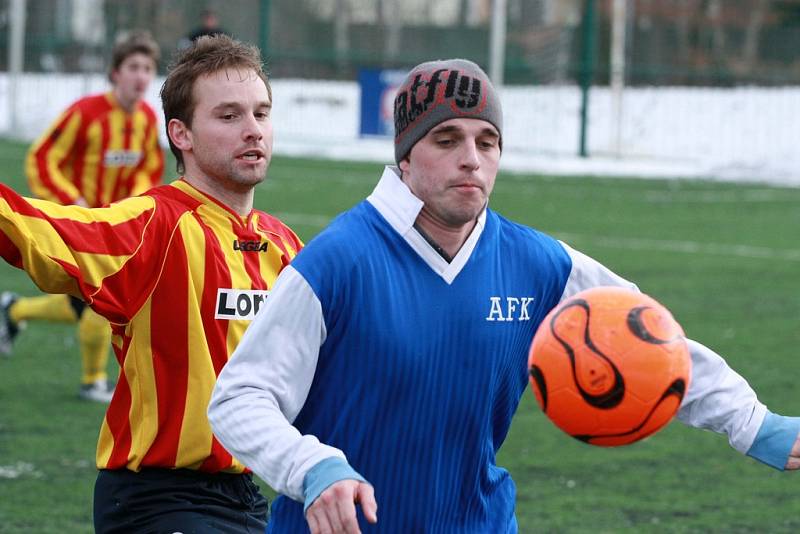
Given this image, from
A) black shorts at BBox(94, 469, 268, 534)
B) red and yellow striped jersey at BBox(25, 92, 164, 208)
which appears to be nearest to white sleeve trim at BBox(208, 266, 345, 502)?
black shorts at BBox(94, 469, 268, 534)

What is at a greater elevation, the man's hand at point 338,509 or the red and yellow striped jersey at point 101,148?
the man's hand at point 338,509

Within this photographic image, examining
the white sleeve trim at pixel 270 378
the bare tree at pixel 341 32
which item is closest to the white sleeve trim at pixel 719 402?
the white sleeve trim at pixel 270 378

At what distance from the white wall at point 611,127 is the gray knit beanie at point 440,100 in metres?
23.8

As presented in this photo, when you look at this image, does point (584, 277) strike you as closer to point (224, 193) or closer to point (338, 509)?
point (338, 509)

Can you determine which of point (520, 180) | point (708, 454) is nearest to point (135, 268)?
point (708, 454)

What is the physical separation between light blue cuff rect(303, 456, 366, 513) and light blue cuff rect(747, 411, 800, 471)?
3.54 feet

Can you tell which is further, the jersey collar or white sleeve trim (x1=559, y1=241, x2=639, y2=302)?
white sleeve trim (x1=559, y1=241, x2=639, y2=302)

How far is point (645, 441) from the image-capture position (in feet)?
27.0

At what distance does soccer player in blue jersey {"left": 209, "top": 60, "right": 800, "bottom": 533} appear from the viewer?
350cm

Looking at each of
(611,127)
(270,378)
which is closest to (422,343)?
(270,378)

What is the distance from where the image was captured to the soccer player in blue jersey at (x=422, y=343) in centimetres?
350

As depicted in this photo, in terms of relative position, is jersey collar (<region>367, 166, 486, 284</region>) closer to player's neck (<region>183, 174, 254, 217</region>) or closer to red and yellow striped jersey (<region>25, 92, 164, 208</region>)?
player's neck (<region>183, 174, 254, 217</region>)

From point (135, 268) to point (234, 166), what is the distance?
0.48 metres

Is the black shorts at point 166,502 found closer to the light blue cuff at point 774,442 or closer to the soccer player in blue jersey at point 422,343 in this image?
the soccer player in blue jersey at point 422,343
